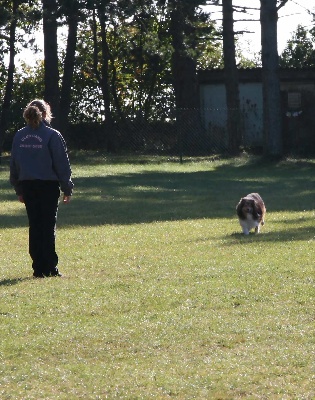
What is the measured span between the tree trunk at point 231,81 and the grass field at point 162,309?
19.7m

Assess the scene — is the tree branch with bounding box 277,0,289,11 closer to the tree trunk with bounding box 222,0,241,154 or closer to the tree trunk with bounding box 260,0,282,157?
the tree trunk with bounding box 260,0,282,157

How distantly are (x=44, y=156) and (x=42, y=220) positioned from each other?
2.45ft

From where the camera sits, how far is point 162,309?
9266mm

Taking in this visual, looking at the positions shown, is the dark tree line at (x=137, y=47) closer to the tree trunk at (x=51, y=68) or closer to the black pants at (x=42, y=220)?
the tree trunk at (x=51, y=68)

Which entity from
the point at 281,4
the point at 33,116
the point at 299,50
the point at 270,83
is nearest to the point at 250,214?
the point at 33,116

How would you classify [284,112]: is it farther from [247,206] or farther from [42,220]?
[42,220]

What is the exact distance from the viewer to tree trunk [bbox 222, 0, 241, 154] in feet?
126

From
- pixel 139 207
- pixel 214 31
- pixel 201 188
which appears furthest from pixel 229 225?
pixel 214 31

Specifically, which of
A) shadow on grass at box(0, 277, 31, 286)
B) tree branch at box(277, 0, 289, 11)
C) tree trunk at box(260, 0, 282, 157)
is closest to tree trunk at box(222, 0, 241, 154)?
tree trunk at box(260, 0, 282, 157)

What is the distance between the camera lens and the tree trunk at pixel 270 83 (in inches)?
1359

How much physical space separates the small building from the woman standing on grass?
91.1 feet

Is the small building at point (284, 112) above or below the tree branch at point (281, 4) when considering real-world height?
below

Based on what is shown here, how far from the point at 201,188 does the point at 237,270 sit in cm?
1360

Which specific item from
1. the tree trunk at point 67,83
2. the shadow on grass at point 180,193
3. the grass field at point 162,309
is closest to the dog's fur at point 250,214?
the grass field at point 162,309
